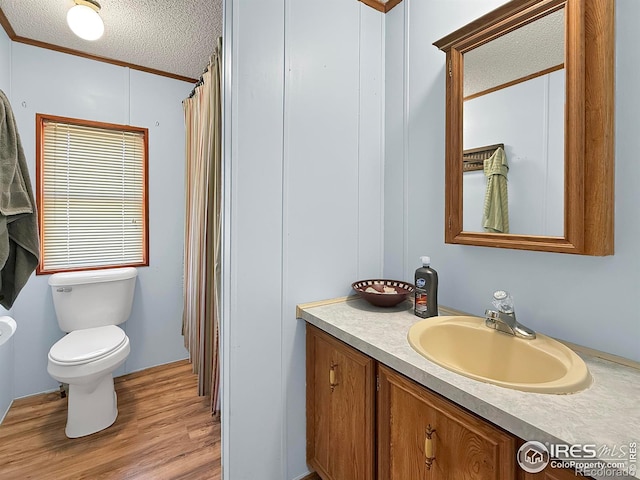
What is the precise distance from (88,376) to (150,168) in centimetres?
153

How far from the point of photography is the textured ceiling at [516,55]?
39.7 inches

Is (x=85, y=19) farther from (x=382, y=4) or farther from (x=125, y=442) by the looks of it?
(x=125, y=442)

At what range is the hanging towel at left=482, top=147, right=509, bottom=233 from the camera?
3.79ft

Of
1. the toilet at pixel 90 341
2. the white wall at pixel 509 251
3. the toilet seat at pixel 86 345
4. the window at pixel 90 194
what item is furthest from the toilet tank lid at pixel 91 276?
the white wall at pixel 509 251

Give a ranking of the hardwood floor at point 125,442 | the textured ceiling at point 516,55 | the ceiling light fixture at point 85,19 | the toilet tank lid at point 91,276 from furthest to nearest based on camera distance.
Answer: the toilet tank lid at point 91,276, the ceiling light fixture at point 85,19, the hardwood floor at point 125,442, the textured ceiling at point 516,55

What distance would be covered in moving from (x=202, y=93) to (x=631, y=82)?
6.64ft

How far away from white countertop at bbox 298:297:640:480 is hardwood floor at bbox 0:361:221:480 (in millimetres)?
1223

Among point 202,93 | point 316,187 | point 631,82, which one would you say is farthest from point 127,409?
point 631,82

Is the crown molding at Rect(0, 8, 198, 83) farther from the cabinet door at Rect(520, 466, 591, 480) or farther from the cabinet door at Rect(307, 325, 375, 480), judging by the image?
the cabinet door at Rect(520, 466, 591, 480)

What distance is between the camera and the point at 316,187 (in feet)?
4.88

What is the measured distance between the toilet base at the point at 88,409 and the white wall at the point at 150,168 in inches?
24.7

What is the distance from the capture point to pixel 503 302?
111cm

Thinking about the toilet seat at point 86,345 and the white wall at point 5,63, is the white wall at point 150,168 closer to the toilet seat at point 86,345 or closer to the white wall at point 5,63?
the white wall at point 5,63

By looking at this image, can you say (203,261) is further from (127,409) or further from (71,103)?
(71,103)
